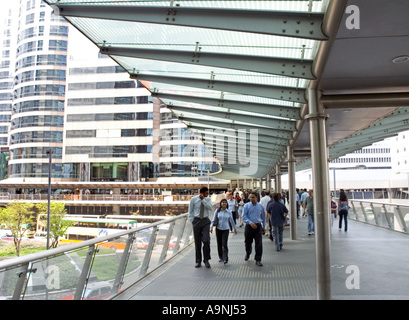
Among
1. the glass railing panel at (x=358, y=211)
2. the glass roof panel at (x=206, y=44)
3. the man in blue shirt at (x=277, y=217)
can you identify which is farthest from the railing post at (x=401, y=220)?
the glass roof panel at (x=206, y=44)

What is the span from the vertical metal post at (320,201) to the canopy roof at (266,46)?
0.85ft

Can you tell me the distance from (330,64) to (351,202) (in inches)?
625

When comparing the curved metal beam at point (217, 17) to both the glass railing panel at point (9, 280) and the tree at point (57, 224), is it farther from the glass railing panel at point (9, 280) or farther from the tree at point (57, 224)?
the tree at point (57, 224)

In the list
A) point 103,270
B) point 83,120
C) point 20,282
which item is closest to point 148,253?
point 103,270

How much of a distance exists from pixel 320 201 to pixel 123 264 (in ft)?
10.9

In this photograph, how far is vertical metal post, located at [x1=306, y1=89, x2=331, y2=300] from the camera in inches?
199

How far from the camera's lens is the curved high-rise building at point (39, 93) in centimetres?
6400

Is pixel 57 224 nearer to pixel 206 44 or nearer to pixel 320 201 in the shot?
pixel 206 44

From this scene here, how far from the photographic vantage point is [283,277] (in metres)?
6.27

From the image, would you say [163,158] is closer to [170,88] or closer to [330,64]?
[170,88]

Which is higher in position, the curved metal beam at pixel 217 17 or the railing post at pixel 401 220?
the curved metal beam at pixel 217 17

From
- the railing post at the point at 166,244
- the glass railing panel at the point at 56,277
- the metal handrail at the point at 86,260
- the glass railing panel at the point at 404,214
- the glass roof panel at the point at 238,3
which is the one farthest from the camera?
the glass railing panel at the point at 404,214

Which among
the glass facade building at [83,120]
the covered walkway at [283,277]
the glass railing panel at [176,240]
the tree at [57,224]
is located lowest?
the tree at [57,224]

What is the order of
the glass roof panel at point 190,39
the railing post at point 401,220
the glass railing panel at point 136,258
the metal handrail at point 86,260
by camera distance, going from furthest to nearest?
1. the railing post at point 401,220
2. the glass railing panel at point 136,258
3. the glass roof panel at point 190,39
4. the metal handrail at point 86,260
